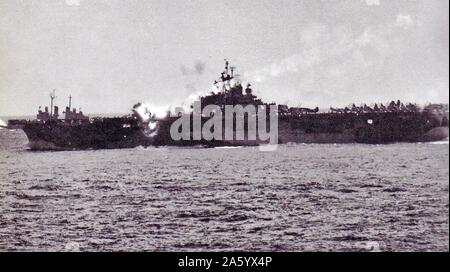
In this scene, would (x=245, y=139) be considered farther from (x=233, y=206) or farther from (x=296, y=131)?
(x=233, y=206)

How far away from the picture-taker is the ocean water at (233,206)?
Result: 14.8 metres

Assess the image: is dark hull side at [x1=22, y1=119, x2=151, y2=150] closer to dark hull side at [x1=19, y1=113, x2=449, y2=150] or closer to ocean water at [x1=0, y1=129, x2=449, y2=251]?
dark hull side at [x1=19, y1=113, x2=449, y2=150]

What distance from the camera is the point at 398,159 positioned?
110 feet

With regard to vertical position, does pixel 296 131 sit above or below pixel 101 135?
above

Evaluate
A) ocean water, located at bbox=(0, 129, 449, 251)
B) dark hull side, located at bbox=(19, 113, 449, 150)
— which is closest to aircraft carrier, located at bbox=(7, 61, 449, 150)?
dark hull side, located at bbox=(19, 113, 449, 150)

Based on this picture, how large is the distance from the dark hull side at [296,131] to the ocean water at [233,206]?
10.5m

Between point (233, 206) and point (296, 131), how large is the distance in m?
28.8

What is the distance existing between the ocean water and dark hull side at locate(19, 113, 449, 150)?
10525mm

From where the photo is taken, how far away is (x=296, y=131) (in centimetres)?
4753

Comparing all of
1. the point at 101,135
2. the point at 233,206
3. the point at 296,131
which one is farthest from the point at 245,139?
the point at 233,206

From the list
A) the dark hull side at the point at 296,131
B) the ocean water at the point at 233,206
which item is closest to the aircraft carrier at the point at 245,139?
the dark hull side at the point at 296,131

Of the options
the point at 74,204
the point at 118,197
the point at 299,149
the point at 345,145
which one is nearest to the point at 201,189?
the point at 118,197
